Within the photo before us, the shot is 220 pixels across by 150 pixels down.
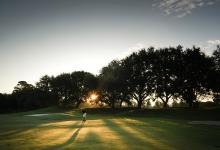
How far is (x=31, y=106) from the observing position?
136 m

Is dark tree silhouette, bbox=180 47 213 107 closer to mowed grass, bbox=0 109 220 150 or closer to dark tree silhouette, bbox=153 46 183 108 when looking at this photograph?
dark tree silhouette, bbox=153 46 183 108

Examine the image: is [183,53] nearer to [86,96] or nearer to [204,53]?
[204,53]

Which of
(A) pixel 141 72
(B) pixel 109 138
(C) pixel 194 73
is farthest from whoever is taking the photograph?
(A) pixel 141 72

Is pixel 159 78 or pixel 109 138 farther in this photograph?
pixel 159 78

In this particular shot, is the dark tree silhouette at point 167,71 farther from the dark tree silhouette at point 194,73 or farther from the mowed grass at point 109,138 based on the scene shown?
the mowed grass at point 109,138

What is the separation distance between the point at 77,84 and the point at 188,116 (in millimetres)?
88273

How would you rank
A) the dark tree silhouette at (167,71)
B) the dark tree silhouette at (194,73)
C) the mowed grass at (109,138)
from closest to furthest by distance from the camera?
the mowed grass at (109,138) → the dark tree silhouette at (194,73) → the dark tree silhouette at (167,71)

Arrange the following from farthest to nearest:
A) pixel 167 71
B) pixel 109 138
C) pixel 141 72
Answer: pixel 141 72 < pixel 167 71 < pixel 109 138

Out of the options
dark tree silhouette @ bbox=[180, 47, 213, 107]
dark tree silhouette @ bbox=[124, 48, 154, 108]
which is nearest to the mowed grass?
dark tree silhouette @ bbox=[180, 47, 213, 107]

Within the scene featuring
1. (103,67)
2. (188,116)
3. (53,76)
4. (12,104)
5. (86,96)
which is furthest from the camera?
(53,76)

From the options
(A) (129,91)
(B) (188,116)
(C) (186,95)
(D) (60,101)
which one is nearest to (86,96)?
(D) (60,101)

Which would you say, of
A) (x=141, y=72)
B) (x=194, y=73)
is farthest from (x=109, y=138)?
(x=141, y=72)

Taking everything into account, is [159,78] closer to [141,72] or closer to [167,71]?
[167,71]

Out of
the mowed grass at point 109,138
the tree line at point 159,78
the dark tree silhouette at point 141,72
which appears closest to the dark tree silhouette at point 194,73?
the tree line at point 159,78
